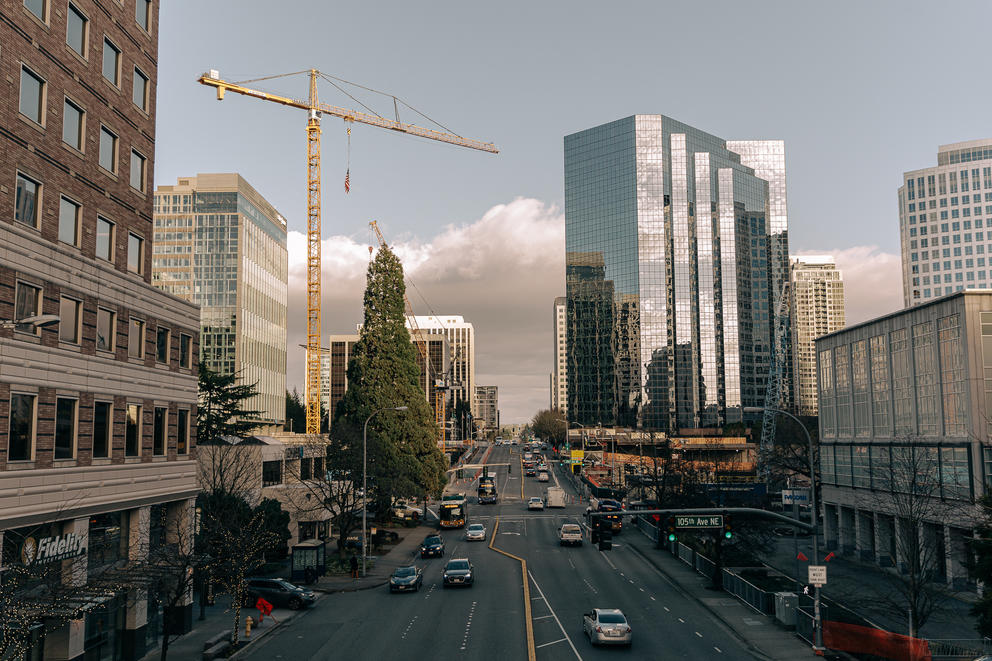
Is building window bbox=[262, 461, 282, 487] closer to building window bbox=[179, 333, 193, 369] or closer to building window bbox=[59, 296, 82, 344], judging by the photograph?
building window bbox=[179, 333, 193, 369]

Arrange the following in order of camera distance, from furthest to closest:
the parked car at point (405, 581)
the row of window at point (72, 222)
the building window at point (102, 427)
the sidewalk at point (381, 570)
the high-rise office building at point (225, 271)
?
the high-rise office building at point (225, 271) → the sidewalk at point (381, 570) → the parked car at point (405, 581) → the building window at point (102, 427) → the row of window at point (72, 222)

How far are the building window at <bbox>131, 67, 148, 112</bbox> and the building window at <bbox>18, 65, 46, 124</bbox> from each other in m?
6.87

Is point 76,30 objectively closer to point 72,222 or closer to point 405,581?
point 72,222

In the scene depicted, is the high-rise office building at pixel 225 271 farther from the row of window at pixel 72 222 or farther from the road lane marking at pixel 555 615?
the row of window at pixel 72 222

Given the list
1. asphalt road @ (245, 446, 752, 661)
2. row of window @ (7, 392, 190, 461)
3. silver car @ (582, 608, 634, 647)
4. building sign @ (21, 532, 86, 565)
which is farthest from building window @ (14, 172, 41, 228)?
silver car @ (582, 608, 634, 647)

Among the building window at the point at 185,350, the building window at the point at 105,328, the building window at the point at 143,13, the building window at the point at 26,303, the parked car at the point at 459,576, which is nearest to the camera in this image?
the building window at the point at 26,303

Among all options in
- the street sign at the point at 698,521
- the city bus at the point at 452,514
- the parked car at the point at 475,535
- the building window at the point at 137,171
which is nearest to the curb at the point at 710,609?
the street sign at the point at 698,521

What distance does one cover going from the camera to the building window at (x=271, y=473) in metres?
57.0

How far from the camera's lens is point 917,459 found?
1881 inches

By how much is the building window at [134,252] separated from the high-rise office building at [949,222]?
7059 inches

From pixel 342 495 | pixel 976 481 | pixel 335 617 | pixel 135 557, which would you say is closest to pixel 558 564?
pixel 342 495

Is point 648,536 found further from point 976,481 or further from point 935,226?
point 935,226

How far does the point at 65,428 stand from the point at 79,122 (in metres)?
11.4

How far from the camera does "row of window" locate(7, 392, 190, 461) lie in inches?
1006
